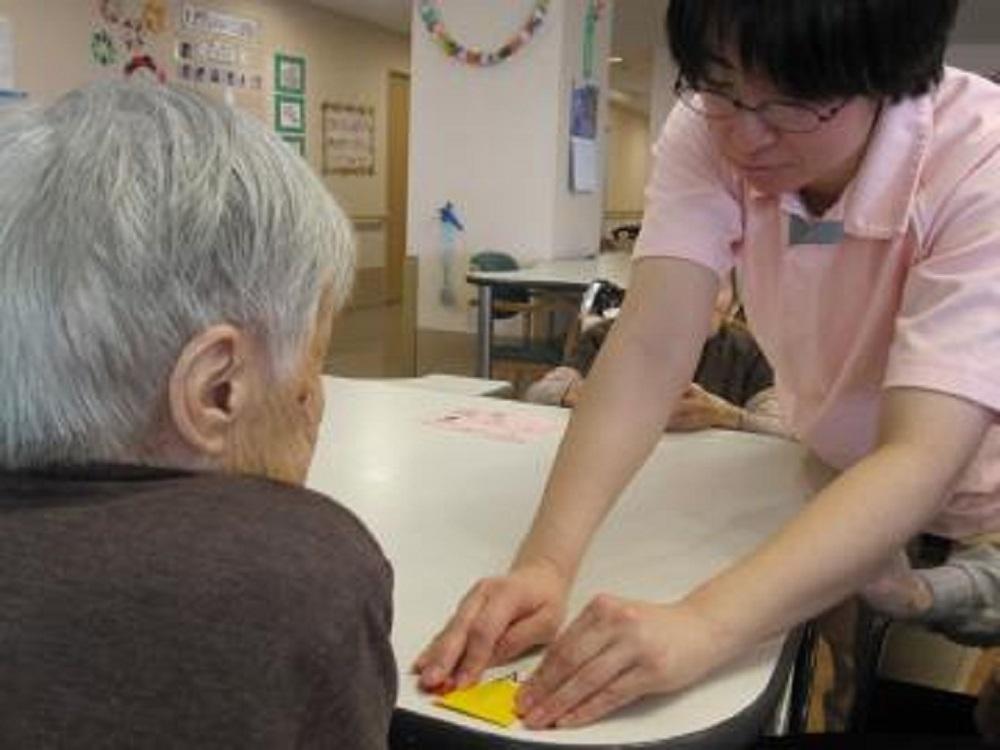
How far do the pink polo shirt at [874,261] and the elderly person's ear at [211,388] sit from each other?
533 millimetres

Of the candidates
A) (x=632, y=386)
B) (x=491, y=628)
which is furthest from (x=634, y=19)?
(x=491, y=628)

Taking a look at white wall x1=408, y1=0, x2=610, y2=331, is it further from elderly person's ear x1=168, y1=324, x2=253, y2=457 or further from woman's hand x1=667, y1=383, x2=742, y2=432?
elderly person's ear x1=168, y1=324, x2=253, y2=457

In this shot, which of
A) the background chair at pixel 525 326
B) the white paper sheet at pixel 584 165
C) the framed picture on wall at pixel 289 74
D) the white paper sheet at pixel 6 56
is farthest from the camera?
the framed picture on wall at pixel 289 74

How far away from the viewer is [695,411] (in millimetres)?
1477

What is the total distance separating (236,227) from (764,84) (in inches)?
19.3

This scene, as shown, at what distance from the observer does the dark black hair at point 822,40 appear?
80cm

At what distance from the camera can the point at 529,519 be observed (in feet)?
3.54

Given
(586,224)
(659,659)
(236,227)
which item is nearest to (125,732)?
(236,227)

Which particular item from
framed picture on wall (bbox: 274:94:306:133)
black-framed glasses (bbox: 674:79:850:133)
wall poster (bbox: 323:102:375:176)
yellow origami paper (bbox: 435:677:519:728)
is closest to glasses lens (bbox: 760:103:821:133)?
black-framed glasses (bbox: 674:79:850:133)

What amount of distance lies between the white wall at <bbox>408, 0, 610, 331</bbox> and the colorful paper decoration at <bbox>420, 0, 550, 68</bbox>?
3 cm

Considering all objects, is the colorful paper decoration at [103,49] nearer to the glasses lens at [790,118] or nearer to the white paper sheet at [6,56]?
the white paper sheet at [6,56]

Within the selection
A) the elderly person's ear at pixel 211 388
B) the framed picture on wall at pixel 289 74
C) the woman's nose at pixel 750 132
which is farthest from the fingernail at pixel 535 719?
the framed picture on wall at pixel 289 74

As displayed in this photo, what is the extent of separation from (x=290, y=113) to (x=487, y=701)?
293 inches

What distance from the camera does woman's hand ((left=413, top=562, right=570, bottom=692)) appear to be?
734 mm
